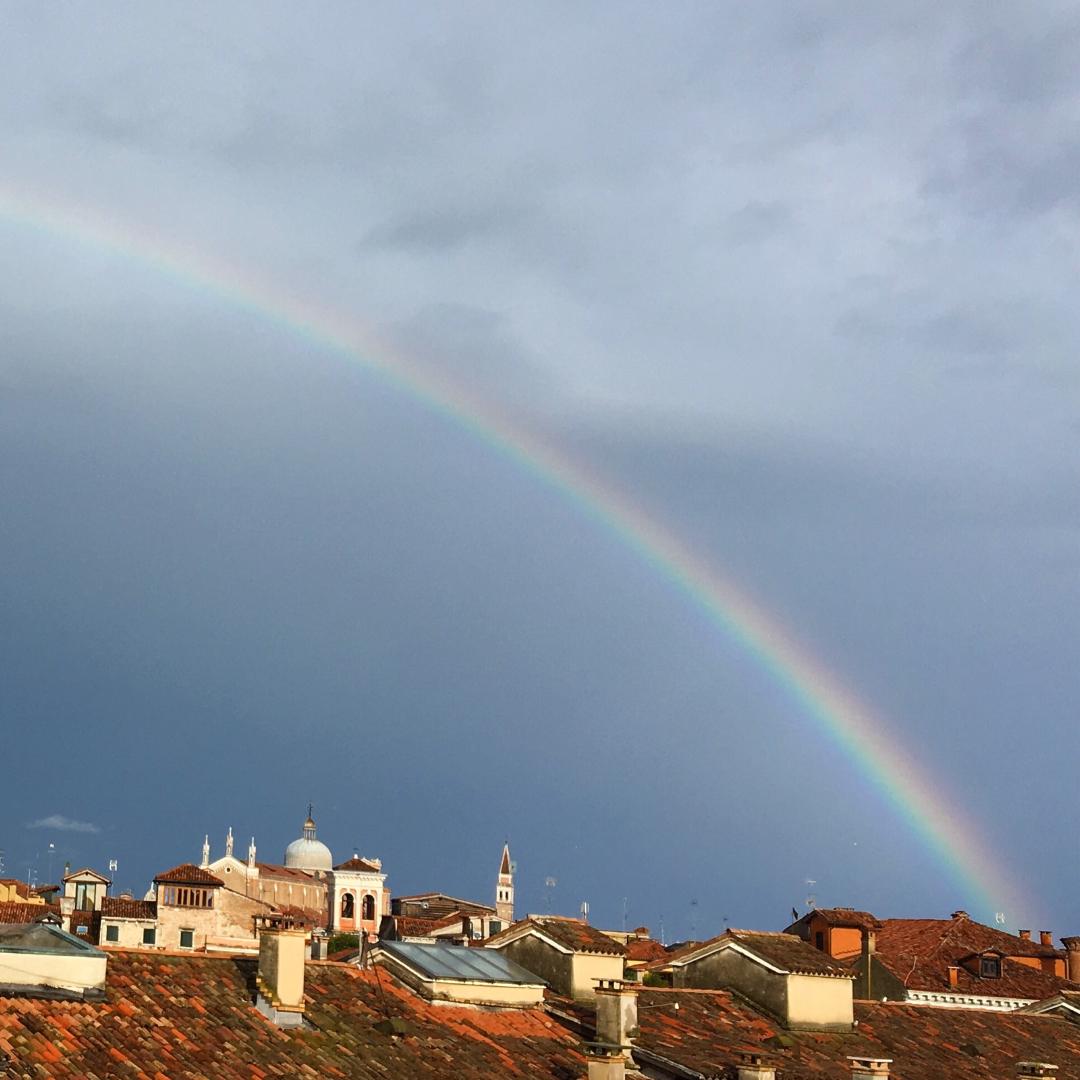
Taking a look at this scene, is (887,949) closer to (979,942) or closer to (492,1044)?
(979,942)

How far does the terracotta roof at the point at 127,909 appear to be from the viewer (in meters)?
91.9

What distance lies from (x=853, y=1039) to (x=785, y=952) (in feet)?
9.25

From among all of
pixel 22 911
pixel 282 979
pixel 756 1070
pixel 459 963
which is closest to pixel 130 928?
pixel 22 911

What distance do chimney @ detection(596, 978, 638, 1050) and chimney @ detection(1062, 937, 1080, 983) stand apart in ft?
147

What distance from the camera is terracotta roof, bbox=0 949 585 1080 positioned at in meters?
25.0

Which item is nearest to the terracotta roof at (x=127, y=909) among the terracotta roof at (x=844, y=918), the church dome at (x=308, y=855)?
the terracotta roof at (x=844, y=918)

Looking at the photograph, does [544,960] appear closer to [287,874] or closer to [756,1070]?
[756,1070]

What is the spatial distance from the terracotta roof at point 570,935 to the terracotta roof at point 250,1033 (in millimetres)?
4377

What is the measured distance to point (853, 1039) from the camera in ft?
127

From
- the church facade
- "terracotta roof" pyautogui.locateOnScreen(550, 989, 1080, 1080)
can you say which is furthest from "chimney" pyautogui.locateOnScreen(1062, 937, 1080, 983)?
the church facade

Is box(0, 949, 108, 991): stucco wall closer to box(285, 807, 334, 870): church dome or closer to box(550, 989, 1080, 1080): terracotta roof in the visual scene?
box(550, 989, 1080, 1080): terracotta roof

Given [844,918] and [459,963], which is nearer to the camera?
[459,963]

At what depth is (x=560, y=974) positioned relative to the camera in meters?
38.3

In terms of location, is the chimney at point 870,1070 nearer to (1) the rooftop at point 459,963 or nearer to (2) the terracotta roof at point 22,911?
(1) the rooftop at point 459,963
